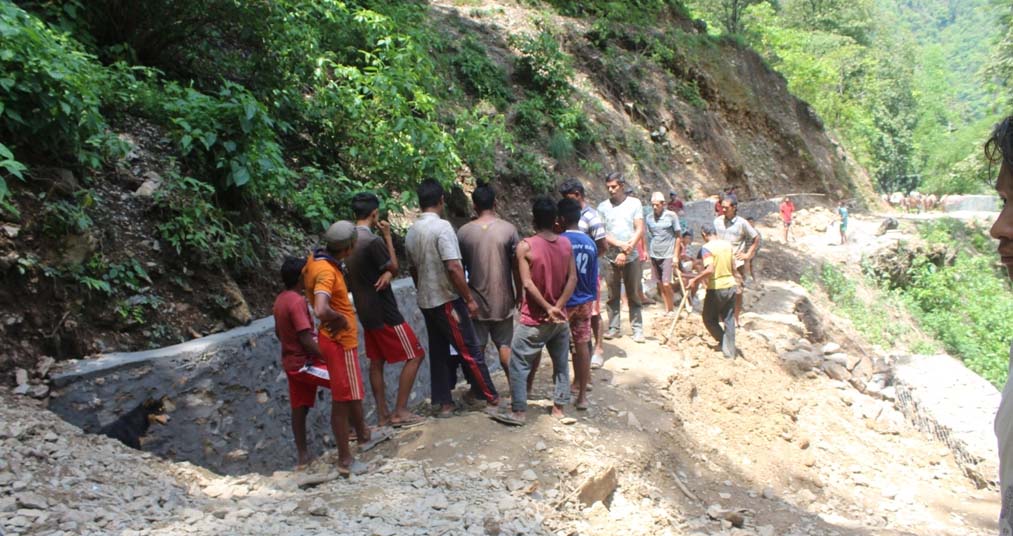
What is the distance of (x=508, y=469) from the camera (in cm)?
448

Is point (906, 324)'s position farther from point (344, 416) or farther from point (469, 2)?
point (344, 416)

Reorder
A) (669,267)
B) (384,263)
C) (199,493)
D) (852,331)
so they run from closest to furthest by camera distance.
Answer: (199,493), (384,263), (669,267), (852,331)

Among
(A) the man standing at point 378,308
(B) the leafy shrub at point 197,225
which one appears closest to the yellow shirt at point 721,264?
(A) the man standing at point 378,308

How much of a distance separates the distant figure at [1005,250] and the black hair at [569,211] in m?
4.01

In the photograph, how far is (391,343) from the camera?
16.6ft

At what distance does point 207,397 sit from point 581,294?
2.88 m

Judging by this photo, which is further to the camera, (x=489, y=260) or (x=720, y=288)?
(x=720, y=288)

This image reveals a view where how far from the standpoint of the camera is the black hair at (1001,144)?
175 centimetres

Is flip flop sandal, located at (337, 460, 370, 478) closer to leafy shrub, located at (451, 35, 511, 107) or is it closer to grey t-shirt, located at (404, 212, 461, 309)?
grey t-shirt, located at (404, 212, 461, 309)

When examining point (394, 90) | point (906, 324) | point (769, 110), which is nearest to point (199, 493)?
point (394, 90)

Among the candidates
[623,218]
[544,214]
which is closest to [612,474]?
[544,214]

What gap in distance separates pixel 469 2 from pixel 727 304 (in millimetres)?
11657

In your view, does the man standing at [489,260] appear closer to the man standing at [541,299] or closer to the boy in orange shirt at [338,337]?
the man standing at [541,299]

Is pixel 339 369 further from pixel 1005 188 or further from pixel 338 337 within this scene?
pixel 1005 188
